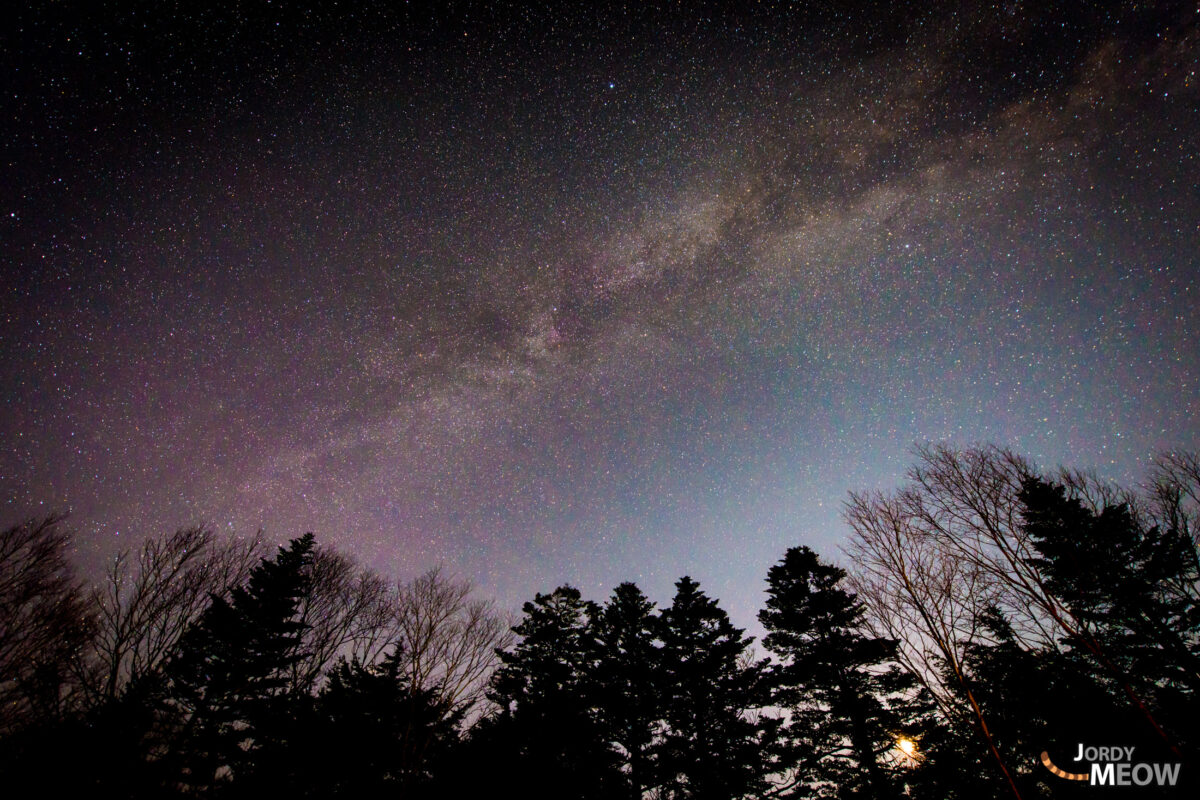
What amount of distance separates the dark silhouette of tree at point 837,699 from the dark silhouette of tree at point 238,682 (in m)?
17.5

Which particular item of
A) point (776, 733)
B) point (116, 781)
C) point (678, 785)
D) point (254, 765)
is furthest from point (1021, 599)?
point (116, 781)

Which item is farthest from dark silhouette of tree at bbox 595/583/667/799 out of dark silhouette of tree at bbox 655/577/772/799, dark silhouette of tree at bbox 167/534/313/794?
dark silhouette of tree at bbox 167/534/313/794

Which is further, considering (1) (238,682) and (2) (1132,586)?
(1) (238,682)

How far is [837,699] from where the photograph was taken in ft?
47.0

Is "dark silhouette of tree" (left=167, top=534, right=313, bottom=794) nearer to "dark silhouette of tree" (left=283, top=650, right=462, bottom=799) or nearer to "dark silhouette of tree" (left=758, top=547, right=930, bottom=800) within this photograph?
"dark silhouette of tree" (left=283, top=650, right=462, bottom=799)

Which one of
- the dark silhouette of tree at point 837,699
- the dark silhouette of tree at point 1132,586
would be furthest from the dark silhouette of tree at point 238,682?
the dark silhouette of tree at point 1132,586

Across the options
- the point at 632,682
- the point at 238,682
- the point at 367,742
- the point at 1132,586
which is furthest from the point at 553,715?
the point at 1132,586

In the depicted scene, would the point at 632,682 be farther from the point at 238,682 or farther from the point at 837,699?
the point at 238,682

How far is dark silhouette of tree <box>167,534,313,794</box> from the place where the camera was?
533 inches

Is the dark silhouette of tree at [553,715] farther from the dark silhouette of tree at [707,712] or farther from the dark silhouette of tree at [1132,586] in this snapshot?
the dark silhouette of tree at [1132,586]

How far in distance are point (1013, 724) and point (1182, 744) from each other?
3.99 metres

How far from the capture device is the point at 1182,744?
512 inches

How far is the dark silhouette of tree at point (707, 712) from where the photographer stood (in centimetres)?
1458

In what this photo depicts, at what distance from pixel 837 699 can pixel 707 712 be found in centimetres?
458
